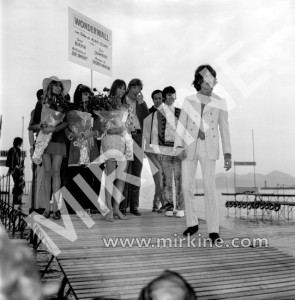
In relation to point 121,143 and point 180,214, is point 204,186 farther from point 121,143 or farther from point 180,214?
point 180,214

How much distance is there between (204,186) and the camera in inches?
177

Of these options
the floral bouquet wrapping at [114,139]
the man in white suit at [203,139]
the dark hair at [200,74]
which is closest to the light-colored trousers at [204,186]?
the man in white suit at [203,139]

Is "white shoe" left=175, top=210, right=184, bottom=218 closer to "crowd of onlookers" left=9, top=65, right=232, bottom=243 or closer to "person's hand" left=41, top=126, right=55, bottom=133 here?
"crowd of onlookers" left=9, top=65, right=232, bottom=243

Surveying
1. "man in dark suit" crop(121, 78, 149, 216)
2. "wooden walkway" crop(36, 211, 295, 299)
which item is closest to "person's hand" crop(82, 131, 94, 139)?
"man in dark suit" crop(121, 78, 149, 216)

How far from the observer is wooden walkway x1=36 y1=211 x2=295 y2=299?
2.90 m

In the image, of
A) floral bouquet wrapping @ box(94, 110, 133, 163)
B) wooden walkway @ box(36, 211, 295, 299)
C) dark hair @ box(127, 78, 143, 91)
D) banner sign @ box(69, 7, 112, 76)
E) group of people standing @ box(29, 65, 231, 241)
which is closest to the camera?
wooden walkway @ box(36, 211, 295, 299)

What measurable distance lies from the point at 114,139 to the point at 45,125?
0.93 m

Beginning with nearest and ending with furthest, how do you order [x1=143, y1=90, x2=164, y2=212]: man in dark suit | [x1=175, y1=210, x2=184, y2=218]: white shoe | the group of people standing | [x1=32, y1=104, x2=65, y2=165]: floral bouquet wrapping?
the group of people standing, [x1=32, y1=104, x2=65, y2=165]: floral bouquet wrapping, [x1=175, y1=210, x2=184, y2=218]: white shoe, [x1=143, y1=90, x2=164, y2=212]: man in dark suit

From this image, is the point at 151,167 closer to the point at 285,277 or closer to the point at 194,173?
the point at 194,173

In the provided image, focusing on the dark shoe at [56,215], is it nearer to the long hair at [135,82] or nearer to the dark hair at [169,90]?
the long hair at [135,82]

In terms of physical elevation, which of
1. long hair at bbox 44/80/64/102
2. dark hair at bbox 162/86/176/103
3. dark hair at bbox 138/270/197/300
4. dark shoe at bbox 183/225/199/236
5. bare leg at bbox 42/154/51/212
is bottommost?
dark shoe at bbox 183/225/199/236

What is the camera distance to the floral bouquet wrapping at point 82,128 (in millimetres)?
5574

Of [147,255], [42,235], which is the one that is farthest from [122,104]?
[147,255]

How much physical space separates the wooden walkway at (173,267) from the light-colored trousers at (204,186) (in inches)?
9.7
